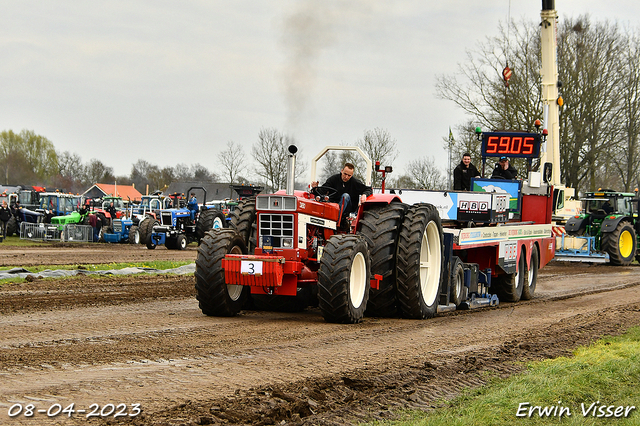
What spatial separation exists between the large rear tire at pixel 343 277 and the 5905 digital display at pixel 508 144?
7.33 metres

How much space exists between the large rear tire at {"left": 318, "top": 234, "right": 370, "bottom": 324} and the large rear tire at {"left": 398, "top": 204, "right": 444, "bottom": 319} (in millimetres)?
735

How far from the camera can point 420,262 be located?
33.4ft

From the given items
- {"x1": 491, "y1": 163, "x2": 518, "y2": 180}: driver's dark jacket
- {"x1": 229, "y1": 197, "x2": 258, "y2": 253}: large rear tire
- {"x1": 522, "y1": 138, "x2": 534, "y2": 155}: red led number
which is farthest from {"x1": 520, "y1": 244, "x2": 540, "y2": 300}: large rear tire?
{"x1": 229, "y1": 197, "x2": 258, "y2": 253}: large rear tire

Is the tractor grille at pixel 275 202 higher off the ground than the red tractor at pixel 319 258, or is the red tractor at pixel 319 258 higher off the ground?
the tractor grille at pixel 275 202

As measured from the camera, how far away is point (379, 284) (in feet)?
31.7

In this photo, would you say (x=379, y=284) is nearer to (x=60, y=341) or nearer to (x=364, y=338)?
(x=364, y=338)

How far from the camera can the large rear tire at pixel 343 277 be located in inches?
337

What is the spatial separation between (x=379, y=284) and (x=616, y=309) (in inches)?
180

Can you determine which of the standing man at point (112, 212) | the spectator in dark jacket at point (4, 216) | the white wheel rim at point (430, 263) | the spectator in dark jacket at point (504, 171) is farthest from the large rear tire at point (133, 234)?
the white wheel rim at point (430, 263)

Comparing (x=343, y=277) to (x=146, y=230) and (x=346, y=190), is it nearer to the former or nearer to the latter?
(x=346, y=190)

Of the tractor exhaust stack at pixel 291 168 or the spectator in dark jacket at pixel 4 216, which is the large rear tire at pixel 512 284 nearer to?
the tractor exhaust stack at pixel 291 168

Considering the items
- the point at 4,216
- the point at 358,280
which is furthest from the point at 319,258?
the point at 4,216

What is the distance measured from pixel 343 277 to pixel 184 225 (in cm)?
2068

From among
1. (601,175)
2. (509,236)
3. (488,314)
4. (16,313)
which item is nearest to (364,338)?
(488,314)
